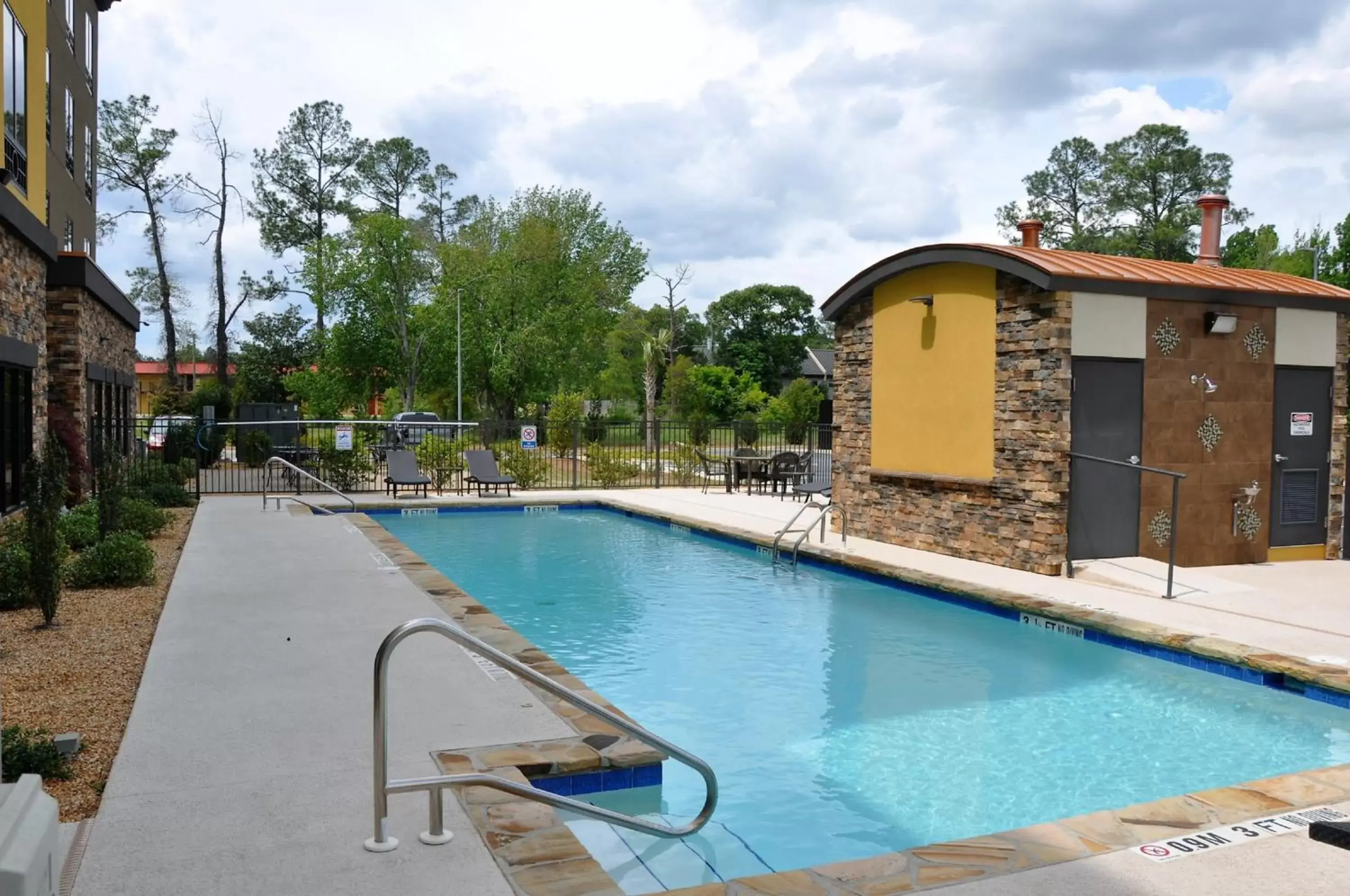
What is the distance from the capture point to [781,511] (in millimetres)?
16188

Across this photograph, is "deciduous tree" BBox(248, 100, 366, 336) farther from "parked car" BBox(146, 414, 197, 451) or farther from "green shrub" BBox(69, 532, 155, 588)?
"green shrub" BBox(69, 532, 155, 588)

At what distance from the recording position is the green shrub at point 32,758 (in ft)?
13.3

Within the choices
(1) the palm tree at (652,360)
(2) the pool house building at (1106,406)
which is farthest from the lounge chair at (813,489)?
(1) the palm tree at (652,360)

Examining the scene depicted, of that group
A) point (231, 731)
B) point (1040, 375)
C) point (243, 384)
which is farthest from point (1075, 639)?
point (243, 384)

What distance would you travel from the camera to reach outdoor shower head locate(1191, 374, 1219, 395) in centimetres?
1042

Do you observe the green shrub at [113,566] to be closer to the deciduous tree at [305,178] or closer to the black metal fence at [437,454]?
the black metal fence at [437,454]

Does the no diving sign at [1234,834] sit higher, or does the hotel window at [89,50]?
the hotel window at [89,50]

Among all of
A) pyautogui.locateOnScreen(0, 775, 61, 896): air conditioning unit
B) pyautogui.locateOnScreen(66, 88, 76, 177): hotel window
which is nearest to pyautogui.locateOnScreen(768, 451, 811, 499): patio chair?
pyautogui.locateOnScreen(66, 88, 76, 177): hotel window

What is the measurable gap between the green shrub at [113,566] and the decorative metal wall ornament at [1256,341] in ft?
36.5

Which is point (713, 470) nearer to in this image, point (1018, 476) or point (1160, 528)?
point (1018, 476)

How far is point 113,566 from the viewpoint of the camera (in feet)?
28.8

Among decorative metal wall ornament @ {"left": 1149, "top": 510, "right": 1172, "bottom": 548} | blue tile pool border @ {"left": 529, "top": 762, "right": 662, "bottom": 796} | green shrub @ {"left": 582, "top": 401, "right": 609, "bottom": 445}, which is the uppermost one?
green shrub @ {"left": 582, "top": 401, "right": 609, "bottom": 445}

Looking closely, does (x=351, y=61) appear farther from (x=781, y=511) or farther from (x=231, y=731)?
(x=231, y=731)

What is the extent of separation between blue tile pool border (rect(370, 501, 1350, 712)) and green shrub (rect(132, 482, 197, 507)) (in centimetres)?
270
